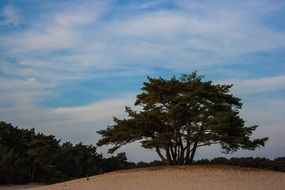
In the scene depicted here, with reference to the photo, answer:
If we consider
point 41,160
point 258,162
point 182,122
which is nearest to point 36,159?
point 41,160

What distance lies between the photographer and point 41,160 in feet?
137

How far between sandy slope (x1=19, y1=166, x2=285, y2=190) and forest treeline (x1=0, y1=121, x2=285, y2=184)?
8882 millimetres

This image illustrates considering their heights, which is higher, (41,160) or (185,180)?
(41,160)

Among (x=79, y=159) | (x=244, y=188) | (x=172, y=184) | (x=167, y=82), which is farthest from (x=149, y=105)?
(x=79, y=159)

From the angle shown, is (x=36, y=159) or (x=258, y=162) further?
(x=258, y=162)

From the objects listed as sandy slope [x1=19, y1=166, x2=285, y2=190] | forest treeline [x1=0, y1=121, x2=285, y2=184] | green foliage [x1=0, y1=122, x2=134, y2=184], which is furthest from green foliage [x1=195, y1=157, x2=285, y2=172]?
sandy slope [x1=19, y1=166, x2=285, y2=190]

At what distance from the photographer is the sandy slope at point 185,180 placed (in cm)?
2561

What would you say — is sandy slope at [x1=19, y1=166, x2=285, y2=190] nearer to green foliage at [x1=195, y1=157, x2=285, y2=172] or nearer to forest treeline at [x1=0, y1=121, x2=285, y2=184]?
forest treeline at [x1=0, y1=121, x2=285, y2=184]

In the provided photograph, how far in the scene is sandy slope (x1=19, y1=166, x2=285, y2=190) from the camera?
25609 mm

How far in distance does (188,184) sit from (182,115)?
26.7ft

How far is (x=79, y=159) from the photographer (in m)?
50.2

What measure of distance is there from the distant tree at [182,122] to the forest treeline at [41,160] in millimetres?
5674

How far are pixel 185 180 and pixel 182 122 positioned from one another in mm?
7365

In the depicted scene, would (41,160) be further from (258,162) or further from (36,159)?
(258,162)
